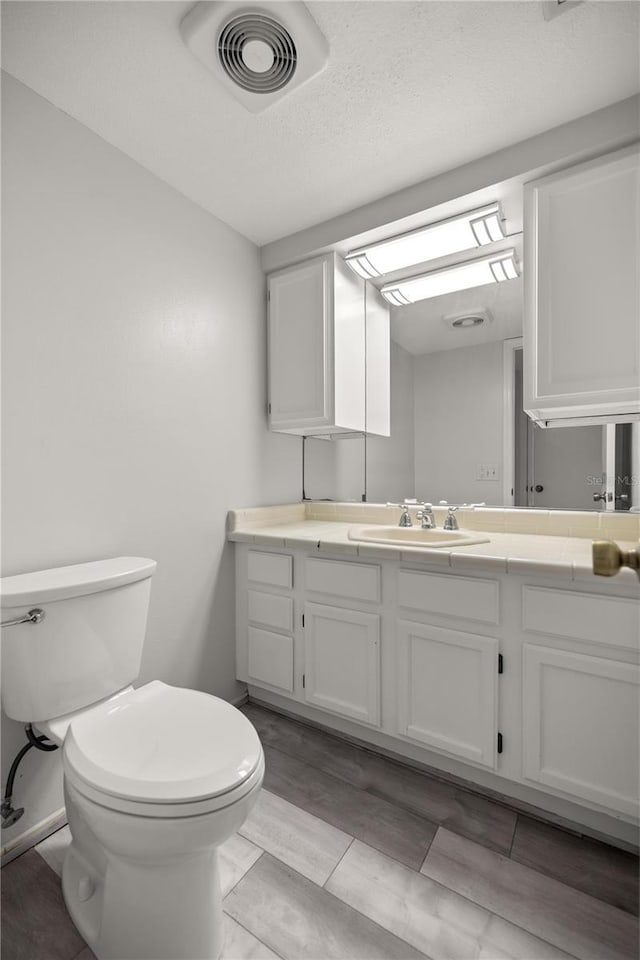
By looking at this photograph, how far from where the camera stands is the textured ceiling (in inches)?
45.4

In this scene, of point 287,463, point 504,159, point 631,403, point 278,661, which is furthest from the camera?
point 287,463

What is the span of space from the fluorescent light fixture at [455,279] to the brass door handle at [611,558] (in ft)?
5.03

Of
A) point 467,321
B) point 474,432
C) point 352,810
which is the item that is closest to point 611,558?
point 352,810

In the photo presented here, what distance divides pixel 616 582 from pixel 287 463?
1560mm

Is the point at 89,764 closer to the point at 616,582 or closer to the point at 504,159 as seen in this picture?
the point at 616,582

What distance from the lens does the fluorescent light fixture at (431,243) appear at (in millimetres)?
1719

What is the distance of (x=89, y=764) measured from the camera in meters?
0.98

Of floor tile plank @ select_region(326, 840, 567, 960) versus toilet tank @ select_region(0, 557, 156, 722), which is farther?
toilet tank @ select_region(0, 557, 156, 722)

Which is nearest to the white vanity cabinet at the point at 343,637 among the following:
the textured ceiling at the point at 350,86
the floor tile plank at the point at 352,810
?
the floor tile plank at the point at 352,810

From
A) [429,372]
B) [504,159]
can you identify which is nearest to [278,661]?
[429,372]

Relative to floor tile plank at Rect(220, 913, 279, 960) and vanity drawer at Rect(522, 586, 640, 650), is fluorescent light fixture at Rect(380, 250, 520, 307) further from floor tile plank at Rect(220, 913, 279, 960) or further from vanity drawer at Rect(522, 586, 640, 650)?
floor tile plank at Rect(220, 913, 279, 960)

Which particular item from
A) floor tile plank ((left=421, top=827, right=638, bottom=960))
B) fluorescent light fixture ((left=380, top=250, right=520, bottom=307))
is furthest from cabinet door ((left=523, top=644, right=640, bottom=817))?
fluorescent light fixture ((left=380, top=250, right=520, bottom=307))

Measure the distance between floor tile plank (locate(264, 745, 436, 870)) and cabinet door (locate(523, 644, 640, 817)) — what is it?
403 mm

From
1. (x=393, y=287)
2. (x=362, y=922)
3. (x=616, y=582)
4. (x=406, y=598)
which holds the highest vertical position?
(x=393, y=287)
